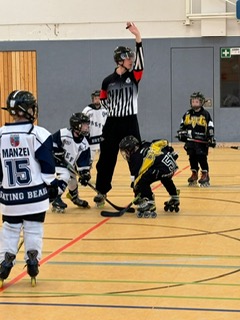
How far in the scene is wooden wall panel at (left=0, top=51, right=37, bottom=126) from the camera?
22125 millimetres

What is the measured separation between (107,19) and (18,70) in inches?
116

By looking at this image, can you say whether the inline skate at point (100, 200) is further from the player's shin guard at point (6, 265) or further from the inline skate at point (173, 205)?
the player's shin guard at point (6, 265)

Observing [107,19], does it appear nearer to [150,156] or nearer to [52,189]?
[150,156]

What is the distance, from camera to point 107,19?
21.5 m

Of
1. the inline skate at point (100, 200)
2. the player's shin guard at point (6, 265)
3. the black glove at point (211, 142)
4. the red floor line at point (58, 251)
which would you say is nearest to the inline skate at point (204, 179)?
the black glove at point (211, 142)

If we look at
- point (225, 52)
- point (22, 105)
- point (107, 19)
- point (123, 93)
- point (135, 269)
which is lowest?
point (135, 269)

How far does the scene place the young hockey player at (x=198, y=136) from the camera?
492 inches

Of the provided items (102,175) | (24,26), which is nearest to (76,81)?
(24,26)

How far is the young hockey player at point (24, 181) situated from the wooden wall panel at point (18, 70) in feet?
52.8

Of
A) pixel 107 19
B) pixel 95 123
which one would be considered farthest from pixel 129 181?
pixel 107 19

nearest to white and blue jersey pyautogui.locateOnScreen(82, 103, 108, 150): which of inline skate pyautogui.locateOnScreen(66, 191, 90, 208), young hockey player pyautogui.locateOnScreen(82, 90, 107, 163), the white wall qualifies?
young hockey player pyautogui.locateOnScreen(82, 90, 107, 163)

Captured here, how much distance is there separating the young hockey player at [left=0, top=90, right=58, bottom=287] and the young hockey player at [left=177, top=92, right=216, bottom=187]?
6556mm

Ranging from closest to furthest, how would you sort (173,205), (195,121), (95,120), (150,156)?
1. (150,156)
2. (173,205)
3. (195,121)
4. (95,120)

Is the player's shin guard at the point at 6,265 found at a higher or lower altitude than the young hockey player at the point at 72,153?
lower
